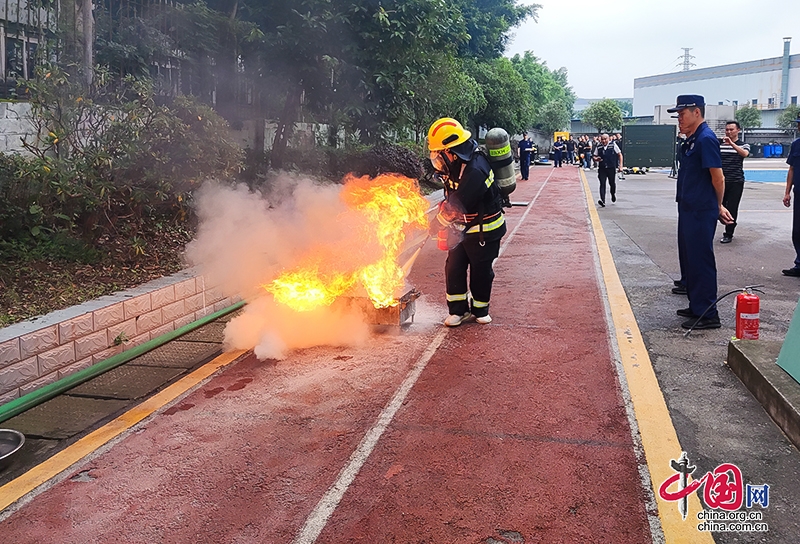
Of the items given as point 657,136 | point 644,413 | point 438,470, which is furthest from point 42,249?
point 657,136

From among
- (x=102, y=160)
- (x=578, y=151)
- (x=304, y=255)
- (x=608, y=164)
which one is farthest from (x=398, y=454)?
(x=578, y=151)

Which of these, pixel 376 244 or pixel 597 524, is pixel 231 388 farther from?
pixel 597 524

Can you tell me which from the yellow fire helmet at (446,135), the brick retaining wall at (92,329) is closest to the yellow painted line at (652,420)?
the yellow fire helmet at (446,135)

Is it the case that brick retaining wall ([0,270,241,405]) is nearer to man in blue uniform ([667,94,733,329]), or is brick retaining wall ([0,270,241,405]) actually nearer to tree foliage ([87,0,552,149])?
tree foliage ([87,0,552,149])

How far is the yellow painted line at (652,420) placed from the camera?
3.07 m

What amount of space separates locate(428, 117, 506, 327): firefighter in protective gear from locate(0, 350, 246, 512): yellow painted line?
2216 millimetres

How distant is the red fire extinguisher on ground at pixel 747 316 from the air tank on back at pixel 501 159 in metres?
2.34

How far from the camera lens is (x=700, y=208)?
239 inches

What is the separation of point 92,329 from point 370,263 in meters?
2.42

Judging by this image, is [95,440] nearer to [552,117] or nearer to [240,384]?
[240,384]

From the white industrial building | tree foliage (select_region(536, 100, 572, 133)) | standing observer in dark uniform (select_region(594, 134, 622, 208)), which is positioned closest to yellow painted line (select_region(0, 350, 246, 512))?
standing observer in dark uniform (select_region(594, 134, 622, 208))

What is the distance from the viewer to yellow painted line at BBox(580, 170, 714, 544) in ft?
10.1

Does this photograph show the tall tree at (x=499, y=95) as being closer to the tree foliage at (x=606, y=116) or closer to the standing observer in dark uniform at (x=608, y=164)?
the standing observer in dark uniform at (x=608, y=164)

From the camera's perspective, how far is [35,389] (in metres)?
4.67
